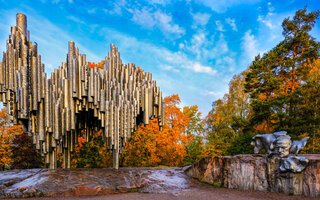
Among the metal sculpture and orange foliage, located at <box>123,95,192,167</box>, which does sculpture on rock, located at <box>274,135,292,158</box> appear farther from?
orange foliage, located at <box>123,95,192,167</box>

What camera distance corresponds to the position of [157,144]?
52.0 ft

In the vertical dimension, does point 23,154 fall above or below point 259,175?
below

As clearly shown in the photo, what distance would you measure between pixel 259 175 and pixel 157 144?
32.3ft

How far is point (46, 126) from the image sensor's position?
7535 millimetres

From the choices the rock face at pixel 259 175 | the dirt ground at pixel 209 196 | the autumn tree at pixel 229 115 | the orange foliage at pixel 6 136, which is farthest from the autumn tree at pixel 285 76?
the orange foliage at pixel 6 136

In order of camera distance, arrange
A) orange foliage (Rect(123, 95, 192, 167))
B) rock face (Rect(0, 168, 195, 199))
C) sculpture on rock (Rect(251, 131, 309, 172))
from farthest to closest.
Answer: orange foliage (Rect(123, 95, 192, 167)) < rock face (Rect(0, 168, 195, 199)) < sculpture on rock (Rect(251, 131, 309, 172))

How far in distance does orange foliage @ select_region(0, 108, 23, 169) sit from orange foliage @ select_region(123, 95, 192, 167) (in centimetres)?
1015

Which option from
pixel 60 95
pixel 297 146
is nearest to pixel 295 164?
pixel 297 146

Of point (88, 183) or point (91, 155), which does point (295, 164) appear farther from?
point (91, 155)

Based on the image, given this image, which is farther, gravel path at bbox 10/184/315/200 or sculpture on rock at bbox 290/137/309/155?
sculpture on rock at bbox 290/137/309/155

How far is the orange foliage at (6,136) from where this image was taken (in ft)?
51.2

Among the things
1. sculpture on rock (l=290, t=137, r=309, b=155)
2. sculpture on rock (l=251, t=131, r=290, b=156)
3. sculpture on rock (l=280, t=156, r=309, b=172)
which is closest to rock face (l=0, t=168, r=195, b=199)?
sculpture on rock (l=251, t=131, r=290, b=156)

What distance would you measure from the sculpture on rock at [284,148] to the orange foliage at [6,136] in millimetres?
19049

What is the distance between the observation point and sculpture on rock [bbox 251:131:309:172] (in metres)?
6.15
